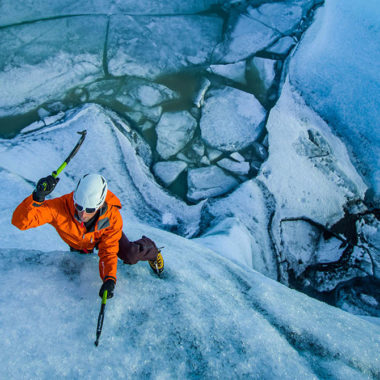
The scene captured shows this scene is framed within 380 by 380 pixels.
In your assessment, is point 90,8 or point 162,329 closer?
point 162,329

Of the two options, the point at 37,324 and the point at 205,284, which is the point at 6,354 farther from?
the point at 205,284

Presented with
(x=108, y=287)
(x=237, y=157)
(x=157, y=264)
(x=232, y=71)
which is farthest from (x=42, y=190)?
(x=232, y=71)

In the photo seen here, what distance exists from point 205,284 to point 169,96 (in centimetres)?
243

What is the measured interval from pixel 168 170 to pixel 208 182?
0.46 metres

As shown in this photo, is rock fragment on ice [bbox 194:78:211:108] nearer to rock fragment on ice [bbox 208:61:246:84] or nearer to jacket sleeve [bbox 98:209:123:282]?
rock fragment on ice [bbox 208:61:246:84]

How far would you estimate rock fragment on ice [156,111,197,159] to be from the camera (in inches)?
124

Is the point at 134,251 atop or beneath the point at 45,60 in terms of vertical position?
atop

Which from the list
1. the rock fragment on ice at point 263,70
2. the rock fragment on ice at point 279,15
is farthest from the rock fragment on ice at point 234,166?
the rock fragment on ice at point 279,15

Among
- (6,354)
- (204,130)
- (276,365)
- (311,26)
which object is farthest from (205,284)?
(311,26)

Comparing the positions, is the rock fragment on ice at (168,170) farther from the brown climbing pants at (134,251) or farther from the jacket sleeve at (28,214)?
the jacket sleeve at (28,214)

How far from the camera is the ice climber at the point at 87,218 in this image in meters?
1.26

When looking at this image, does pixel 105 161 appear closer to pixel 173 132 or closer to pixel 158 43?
pixel 173 132

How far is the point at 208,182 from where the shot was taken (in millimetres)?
3031

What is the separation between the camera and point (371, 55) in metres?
3.28
